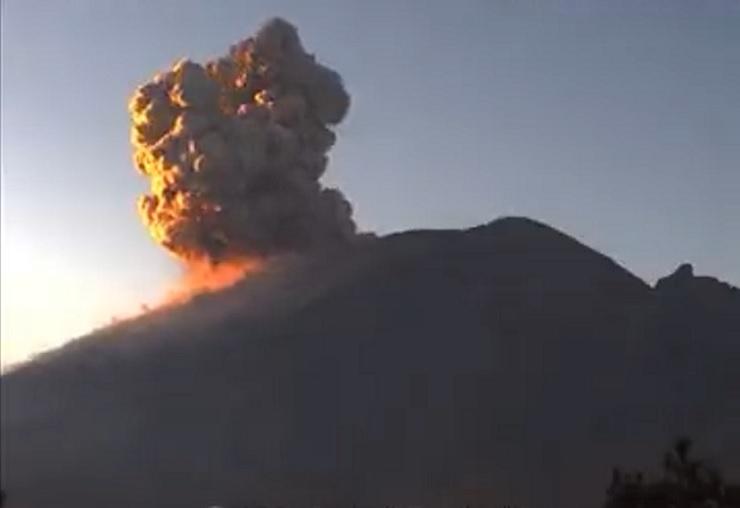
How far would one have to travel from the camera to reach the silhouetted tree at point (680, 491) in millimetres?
21062

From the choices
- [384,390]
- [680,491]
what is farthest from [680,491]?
[384,390]

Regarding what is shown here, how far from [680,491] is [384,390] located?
38.0 meters

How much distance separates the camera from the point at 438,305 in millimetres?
66812

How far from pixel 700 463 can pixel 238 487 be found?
92.9 ft

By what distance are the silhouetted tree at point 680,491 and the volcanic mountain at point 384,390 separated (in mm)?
18806

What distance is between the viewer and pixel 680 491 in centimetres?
2128

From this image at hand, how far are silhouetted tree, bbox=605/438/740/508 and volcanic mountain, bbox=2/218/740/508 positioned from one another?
1881 centimetres

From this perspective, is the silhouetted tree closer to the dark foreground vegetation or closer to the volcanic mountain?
the dark foreground vegetation

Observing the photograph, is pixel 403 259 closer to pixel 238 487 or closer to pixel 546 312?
pixel 546 312

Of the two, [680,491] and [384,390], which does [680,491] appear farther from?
[384,390]

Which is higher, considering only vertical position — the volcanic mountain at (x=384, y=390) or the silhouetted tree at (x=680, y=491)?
the volcanic mountain at (x=384, y=390)

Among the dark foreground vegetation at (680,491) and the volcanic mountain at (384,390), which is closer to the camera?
the dark foreground vegetation at (680,491)

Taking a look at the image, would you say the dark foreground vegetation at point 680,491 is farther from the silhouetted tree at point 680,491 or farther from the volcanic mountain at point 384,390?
the volcanic mountain at point 384,390

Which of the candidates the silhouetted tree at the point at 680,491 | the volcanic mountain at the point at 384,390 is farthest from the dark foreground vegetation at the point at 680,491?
the volcanic mountain at the point at 384,390
